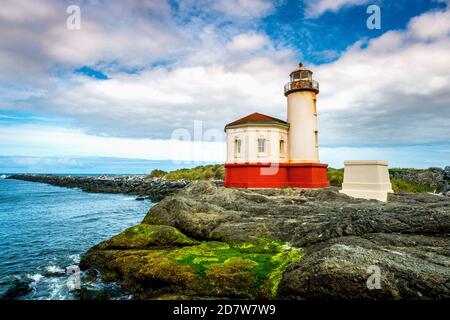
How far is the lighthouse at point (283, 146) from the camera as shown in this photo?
65.3ft

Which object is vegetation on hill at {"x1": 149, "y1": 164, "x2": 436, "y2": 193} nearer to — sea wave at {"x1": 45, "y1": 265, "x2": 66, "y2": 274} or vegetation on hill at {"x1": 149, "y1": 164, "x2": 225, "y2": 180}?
vegetation on hill at {"x1": 149, "y1": 164, "x2": 225, "y2": 180}

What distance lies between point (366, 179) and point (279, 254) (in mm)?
10783

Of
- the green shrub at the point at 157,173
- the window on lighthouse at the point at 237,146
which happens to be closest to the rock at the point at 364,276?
the window on lighthouse at the point at 237,146

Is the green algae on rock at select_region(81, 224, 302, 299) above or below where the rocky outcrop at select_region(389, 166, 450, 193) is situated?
below

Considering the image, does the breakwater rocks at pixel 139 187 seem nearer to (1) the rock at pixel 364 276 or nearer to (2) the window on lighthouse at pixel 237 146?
(2) the window on lighthouse at pixel 237 146

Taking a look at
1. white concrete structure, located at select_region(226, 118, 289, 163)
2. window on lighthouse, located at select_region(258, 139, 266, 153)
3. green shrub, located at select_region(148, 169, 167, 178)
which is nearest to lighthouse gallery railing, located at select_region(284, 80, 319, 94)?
white concrete structure, located at select_region(226, 118, 289, 163)

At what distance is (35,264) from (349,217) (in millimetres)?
11251

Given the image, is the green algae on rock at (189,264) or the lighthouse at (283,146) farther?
the lighthouse at (283,146)

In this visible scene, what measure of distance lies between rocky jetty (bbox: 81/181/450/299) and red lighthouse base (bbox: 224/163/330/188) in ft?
26.8

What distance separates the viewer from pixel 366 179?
51.0 feet

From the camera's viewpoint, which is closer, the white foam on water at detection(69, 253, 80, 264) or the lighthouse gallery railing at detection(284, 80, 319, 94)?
the white foam on water at detection(69, 253, 80, 264)

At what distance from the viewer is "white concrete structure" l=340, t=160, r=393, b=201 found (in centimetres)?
1512
